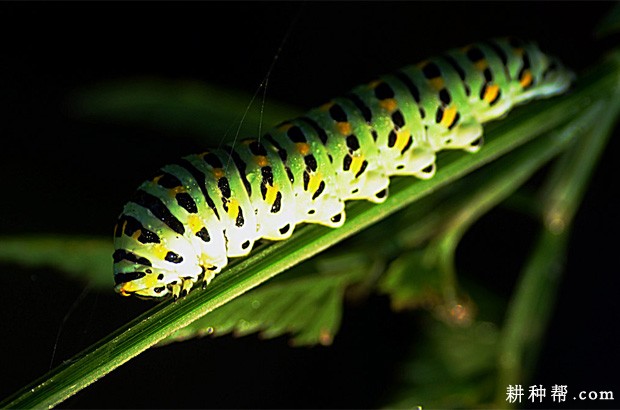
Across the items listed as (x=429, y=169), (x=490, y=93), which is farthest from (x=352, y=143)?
(x=490, y=93)

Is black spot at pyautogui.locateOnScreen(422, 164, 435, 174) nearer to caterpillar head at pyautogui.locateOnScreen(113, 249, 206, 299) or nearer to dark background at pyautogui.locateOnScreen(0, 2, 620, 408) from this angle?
caterpillar head at pyautogui.locateOnScreen(113, 249, 206, 299)

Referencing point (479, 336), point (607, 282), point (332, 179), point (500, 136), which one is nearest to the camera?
point (332, 179)

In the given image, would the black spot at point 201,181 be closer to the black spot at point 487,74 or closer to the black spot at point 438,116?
the black spot at point 438,116

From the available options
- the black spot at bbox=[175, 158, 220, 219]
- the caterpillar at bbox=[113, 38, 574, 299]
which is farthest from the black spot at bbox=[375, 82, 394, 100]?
the black spot at bbox=[175, 158, 220, 219]

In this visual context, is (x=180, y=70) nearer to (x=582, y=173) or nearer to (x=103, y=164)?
(x=103, y=164)

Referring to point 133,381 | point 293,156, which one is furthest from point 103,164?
point 293,156
